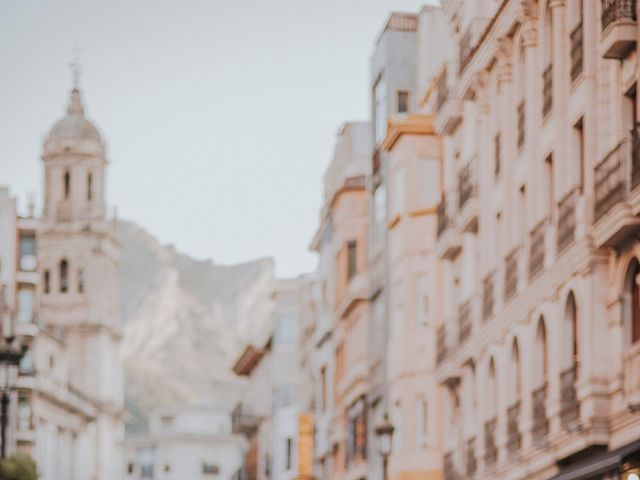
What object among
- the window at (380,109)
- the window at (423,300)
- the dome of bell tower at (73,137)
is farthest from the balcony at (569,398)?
the dome of bell tower at (73,137)

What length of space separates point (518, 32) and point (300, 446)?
40.0 metres

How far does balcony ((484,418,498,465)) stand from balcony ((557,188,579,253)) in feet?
25.1

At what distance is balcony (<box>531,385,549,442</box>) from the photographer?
41.1 m

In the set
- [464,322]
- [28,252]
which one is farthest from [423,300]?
[28,252]

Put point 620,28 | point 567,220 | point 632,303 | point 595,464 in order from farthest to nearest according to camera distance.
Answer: point 567,220, point 632,303, point 595,464, point 620,28

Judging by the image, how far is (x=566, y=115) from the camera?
40312 mm

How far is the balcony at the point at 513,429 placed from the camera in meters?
43.9

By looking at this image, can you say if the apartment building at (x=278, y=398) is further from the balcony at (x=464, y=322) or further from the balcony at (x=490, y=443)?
the balcony at (x=490, y=443)

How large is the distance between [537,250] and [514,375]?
4049mm

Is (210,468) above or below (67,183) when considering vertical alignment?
below

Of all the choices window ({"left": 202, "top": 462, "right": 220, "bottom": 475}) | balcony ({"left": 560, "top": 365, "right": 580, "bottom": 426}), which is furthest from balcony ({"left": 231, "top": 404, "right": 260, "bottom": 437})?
balcony ({"left": 560, "top": 365, "right": 580, "bottom": 426})

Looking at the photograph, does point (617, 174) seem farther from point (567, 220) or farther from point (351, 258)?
point (351, 258)

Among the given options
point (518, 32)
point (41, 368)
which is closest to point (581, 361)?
point (518, 32)

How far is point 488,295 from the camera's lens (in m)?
47.2
